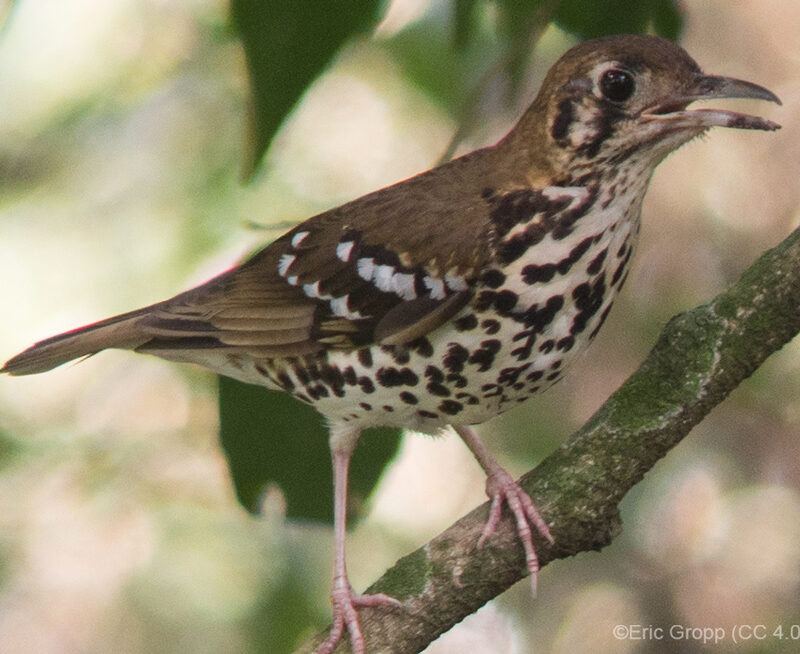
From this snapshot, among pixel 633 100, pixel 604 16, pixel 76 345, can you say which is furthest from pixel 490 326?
pixel 76 345

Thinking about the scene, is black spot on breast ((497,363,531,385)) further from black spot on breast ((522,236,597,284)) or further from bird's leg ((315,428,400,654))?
bird's leg ((315,428,400,654))

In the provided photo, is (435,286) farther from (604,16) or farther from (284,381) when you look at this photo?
(604,16)

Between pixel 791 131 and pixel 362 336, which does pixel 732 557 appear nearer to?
pixel 791 131

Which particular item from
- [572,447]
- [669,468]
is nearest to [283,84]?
[572,447]

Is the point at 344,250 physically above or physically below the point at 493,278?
above

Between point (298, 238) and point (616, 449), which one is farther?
point (298, 238)

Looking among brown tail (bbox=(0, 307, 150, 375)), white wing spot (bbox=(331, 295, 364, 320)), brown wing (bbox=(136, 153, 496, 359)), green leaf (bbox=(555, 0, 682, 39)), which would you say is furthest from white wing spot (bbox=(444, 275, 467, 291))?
brown tail (bbox=(0, 307, 150, 375))

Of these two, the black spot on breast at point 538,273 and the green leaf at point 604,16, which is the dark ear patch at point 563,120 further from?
the black spot on breast at point 538,273

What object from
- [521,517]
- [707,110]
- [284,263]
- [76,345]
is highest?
[707,110]
